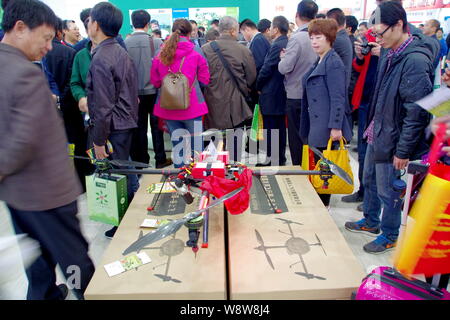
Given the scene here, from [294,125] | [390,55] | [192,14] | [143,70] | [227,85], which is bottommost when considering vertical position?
[294,125]

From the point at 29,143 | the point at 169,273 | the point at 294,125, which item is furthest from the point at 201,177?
the point at 294,125

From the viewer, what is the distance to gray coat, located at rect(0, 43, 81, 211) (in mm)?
1126

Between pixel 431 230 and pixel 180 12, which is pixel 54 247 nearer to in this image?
pixel 431 230

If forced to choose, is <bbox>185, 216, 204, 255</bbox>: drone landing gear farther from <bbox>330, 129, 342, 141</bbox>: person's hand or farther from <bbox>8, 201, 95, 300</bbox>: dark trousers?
<bbox>330, 129, 342, 141</bbox>: person's hand

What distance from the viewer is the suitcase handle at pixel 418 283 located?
1.14 metres

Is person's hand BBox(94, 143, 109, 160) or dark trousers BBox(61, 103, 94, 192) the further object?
dark trousers BBox(61, 103, 94, 192)

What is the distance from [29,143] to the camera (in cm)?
114

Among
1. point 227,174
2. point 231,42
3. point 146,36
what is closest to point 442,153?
point 227,174

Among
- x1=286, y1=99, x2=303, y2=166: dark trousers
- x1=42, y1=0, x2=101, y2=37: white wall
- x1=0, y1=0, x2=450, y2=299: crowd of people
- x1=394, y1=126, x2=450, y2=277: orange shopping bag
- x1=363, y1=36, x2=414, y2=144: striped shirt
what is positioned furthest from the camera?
x1=42, y1=0, x2=101, y2=37: white wall

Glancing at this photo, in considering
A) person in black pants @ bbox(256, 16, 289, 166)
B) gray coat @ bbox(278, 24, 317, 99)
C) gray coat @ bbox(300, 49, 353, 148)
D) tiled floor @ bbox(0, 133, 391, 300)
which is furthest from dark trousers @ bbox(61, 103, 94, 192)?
gray coat @ bbox(300, 49, 353, 148)

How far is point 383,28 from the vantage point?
184 centimetres

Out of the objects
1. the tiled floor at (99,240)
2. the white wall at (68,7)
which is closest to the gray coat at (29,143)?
the tiled floor at (99,240)

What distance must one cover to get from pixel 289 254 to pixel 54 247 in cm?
94

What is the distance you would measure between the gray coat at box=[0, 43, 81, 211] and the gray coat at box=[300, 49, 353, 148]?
64.2 inches
